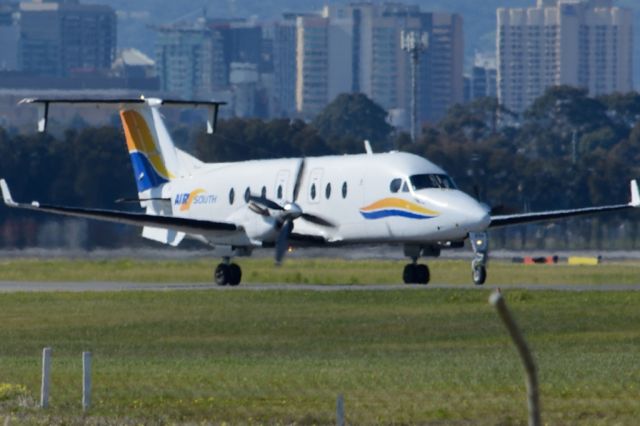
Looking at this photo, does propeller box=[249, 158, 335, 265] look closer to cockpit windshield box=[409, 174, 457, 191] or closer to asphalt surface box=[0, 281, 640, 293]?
asphalt surface box=[0, 281, 640, 293]

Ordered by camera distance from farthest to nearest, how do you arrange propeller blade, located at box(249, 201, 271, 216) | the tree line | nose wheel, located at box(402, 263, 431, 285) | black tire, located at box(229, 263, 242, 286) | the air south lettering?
the tree line → the air south lettering → black tire, located at box(229, 263, 242, 286) → nose wheel, located at box(402, 263, 431, 285) → propeller blade, located at box(249, 201, 271, 216)

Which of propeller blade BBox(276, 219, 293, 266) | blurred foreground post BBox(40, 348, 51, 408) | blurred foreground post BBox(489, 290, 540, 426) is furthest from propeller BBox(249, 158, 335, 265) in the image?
blurred foreground post BBox(489, 290, 540, 426)

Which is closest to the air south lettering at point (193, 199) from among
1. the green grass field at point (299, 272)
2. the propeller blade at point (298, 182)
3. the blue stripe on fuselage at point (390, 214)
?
the green grass field at point (299, 272)

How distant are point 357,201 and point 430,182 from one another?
191cm

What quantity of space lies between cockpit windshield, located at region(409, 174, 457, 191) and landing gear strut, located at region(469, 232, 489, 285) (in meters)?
1.90

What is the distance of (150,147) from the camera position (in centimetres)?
5422

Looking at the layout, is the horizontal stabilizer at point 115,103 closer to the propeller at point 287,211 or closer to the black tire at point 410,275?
the propeller at point 287,211

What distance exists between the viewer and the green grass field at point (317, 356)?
23.9 m

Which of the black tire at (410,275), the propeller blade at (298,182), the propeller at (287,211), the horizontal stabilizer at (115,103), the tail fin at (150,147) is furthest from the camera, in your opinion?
the tail fin at (150,147)

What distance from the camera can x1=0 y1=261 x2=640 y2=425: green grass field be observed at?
78.3 ft

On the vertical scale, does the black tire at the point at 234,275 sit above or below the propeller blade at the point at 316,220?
below

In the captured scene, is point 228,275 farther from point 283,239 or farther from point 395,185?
point 395,185

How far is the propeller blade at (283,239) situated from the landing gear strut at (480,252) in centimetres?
427

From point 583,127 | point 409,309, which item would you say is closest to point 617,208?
point 409,309
